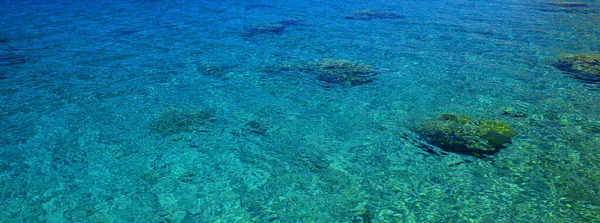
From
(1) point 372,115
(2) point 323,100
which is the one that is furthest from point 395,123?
(2) point 323,100

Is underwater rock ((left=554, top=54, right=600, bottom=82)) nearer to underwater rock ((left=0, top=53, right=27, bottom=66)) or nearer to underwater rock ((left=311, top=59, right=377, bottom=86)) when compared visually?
underwater rock ((left=311, top=59, right=377, bottom=86))

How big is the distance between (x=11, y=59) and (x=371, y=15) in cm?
1254

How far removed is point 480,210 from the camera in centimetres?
458

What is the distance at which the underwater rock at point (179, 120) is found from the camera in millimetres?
6730

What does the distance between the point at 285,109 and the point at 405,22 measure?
9.04m

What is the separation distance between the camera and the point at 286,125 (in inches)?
268

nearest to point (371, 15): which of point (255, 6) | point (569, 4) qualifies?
point (255, 6)

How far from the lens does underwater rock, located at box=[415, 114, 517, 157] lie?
582 centimetres

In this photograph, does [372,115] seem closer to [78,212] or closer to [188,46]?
[78,212]

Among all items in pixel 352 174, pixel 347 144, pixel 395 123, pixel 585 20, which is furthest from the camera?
pixel 585 20

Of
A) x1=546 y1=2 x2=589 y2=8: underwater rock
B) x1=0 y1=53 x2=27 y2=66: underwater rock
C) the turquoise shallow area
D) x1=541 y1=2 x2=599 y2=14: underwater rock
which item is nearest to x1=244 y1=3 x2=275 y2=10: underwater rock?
the turquoise shallow area

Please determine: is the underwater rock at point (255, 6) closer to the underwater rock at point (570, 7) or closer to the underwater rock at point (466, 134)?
the underwater rock at point (570, 7)

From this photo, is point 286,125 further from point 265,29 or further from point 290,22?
point 290,22

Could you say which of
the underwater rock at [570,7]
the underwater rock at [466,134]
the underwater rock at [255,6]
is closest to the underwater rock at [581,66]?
the underwater rock at [466,134]
